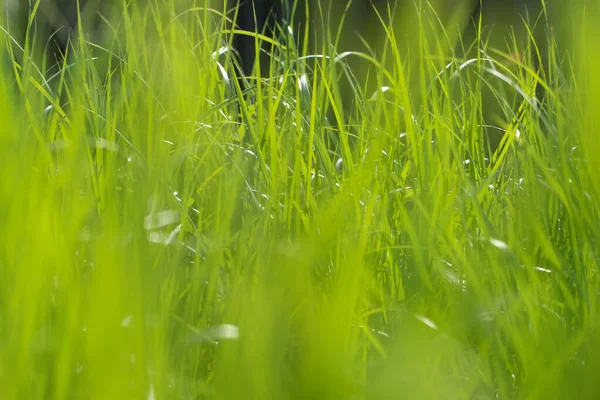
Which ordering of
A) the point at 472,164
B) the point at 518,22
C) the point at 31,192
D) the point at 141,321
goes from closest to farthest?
1. the point at 141,321
2. the point at 31,192
3. the point at 472,164
4. the point at 518,22

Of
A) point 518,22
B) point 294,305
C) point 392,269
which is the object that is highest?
point 294,305

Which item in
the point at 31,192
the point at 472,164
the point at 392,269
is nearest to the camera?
the point at 31,192

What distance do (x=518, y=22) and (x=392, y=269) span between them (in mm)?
4003

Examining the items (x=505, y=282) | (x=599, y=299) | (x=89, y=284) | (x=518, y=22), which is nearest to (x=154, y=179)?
(x=89, y=284)

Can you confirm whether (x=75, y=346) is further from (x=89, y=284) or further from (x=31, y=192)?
(x=31, y=192)

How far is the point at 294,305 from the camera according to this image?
0.66 meters

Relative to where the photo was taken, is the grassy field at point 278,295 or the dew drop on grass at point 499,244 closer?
the grassy field at point 278,295

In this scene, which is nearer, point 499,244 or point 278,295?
point 278,295

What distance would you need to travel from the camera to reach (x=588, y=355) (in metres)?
0.66

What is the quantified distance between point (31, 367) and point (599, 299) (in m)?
0.58

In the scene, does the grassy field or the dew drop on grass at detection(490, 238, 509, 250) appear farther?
the dew drop on grass at detection(490, 238, 509, 250)

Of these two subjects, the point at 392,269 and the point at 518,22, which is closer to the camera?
the point at 392,269

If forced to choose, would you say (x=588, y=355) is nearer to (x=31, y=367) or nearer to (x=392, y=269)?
(x=392, y=269)

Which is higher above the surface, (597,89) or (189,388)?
(597,89)
